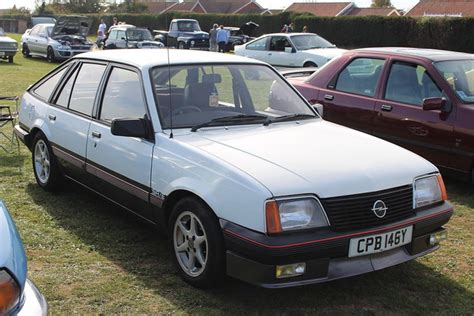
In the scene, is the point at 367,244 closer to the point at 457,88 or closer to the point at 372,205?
the point at 372,205

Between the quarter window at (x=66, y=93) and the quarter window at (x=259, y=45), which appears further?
the quarter window at (x=259, y=45)

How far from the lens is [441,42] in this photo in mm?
32062

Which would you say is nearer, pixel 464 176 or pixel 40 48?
pixel 464 176

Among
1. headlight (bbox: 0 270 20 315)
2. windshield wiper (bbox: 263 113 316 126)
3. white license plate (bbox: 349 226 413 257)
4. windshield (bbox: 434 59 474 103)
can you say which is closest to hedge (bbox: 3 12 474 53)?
windshield (bbox: 434 59 474 103)

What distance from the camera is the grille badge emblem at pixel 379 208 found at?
346cm

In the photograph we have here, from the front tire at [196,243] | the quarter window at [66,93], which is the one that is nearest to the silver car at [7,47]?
the quarter window at [66,93]

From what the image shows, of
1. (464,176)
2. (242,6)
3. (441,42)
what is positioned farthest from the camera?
(242,6)

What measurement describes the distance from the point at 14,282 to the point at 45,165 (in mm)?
3746

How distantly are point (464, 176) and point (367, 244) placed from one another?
310 cm

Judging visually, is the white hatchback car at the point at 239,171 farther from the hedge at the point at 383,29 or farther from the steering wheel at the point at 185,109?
the hedge at the point at 383,29

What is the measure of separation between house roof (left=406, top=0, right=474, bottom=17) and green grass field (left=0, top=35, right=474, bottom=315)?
5927 cm

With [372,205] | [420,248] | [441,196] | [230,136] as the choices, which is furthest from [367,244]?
[230,136]

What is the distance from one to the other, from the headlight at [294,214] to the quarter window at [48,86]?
10.7ft

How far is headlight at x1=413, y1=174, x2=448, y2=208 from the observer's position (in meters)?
3.78
